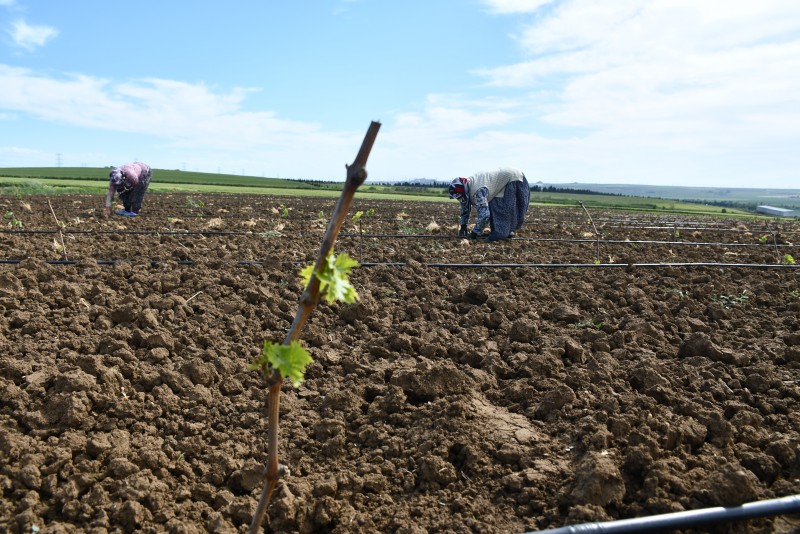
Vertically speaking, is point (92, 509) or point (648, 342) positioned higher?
point (648, 342)

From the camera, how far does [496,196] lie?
9055 mm

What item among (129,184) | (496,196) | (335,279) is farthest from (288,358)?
(129,184)

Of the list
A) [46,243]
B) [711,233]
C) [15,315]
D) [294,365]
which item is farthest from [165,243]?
[711,233]

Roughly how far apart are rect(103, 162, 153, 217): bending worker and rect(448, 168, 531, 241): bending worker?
6.12m

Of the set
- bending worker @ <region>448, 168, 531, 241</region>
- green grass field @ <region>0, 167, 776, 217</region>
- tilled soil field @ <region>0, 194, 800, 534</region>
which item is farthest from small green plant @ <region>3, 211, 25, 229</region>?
green grass field @ <region>0, 167, 776, 217</region>

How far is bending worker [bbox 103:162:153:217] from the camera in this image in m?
10.2

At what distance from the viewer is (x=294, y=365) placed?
141cm

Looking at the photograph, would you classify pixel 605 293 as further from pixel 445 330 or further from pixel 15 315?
pixel 15 315

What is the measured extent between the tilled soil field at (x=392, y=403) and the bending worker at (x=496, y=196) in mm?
3560

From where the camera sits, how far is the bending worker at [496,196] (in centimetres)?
898

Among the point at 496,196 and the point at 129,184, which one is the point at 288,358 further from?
the point at 129,184

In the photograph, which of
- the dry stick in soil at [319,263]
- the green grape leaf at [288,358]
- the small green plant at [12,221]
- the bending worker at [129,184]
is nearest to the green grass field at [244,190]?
the small green plant at [12,221]

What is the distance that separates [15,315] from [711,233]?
1445cm

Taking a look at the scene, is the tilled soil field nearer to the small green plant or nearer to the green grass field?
the small green plant
